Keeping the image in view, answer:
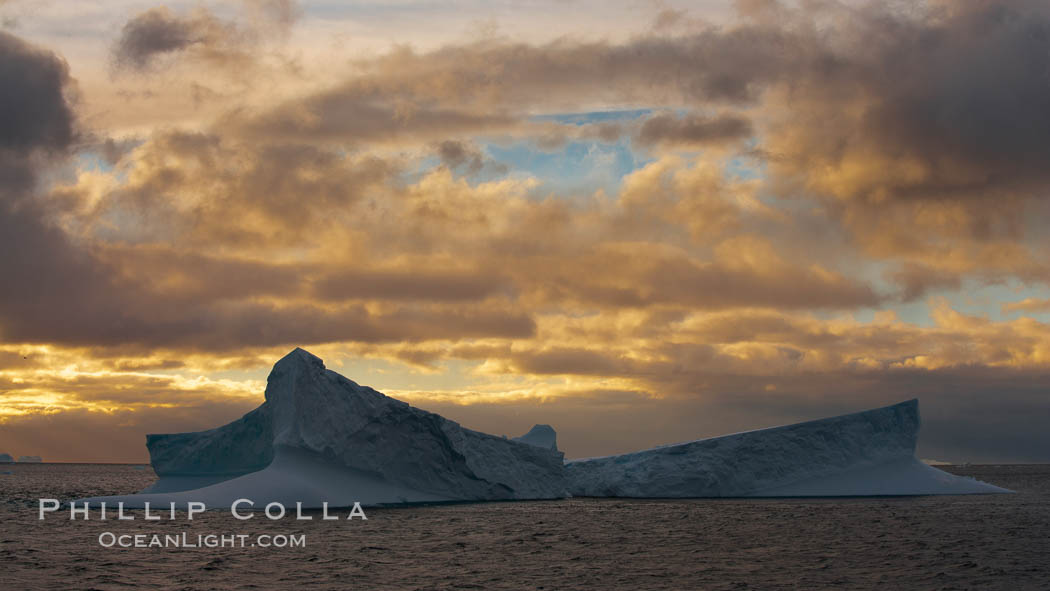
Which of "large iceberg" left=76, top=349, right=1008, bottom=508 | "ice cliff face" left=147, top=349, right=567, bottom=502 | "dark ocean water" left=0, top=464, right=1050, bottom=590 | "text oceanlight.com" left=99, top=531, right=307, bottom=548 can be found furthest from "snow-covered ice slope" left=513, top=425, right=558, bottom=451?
"text oceanlight.com" left=99, top=531, right=307, bottom=548

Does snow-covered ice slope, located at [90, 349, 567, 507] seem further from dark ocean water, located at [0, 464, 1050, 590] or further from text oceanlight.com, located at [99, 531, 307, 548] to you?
text oceanlight.com, located at [99, 531, 307, 548]

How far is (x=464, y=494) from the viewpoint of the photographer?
95.0ft

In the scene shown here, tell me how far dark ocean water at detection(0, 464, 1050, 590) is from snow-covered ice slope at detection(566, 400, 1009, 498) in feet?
15.9

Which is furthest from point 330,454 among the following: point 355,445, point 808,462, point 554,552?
point 808,462

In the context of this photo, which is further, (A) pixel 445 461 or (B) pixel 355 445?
(A) pixel 445 461

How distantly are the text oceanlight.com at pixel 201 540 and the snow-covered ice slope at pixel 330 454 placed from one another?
4.20m

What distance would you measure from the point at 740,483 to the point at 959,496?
32.0 ft

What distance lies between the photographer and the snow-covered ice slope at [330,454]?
2438 centimetres

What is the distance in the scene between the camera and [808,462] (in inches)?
1259

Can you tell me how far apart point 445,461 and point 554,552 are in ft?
36.4

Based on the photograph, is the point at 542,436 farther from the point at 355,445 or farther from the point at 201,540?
the point at 201,540

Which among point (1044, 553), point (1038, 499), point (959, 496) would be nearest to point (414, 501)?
point (1044, 553)

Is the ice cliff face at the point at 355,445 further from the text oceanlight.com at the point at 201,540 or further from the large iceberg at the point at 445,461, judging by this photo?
the text oceanlight.com at the point at 201,540

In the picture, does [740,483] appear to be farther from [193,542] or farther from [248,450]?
[193,542]
